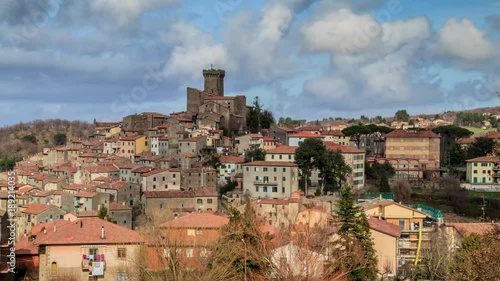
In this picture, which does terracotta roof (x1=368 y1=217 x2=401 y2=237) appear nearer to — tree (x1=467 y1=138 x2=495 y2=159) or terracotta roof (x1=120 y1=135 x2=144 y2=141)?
tree (x1=467 y1=138 x2=495 y2=159)

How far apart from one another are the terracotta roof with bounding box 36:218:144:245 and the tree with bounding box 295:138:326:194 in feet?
97.4

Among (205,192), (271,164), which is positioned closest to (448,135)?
(271,164)

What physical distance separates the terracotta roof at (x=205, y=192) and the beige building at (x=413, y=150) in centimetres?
2435

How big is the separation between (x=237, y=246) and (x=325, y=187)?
34942 mm

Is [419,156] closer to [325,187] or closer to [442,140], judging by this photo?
[442,140]

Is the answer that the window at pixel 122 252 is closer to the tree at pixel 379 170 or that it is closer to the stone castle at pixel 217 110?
the tree at pixel 379 170

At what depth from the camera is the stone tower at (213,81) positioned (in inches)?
3612

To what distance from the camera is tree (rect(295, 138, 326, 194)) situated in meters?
58.6

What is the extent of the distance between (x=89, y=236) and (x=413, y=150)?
175 feet

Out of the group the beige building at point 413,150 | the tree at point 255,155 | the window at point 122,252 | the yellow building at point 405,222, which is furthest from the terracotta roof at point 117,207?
the beige building at point 413,150

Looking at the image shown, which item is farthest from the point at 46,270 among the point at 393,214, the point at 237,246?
the point at 393,214

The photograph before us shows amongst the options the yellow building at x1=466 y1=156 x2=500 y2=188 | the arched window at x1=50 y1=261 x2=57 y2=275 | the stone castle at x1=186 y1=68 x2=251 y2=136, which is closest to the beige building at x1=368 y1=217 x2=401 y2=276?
the arched window at x1=50 y1=261 x2=57 y2=275

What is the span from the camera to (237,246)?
85.1ft

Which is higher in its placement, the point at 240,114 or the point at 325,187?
the point at 240,114
